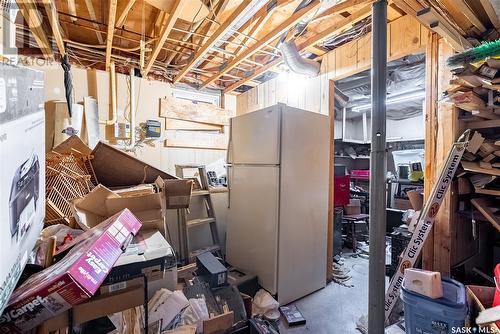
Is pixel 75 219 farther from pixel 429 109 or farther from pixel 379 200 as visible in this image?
pixel 429 109

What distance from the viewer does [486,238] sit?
7.85 feet

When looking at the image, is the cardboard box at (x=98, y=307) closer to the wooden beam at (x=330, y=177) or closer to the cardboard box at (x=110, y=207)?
the cardboard box at (x=110, y=207)

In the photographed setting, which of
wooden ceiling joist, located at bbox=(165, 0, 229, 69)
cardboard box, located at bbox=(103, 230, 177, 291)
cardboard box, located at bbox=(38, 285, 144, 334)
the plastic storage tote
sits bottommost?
the plastic storage tote

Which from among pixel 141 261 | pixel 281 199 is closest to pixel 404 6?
pixel 281 199

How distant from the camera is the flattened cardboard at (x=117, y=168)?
2.10 metres

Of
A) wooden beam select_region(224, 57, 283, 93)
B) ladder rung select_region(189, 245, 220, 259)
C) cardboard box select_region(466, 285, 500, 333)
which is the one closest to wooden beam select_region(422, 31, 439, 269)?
cardboard box select_region(466, 285, 500, 333)

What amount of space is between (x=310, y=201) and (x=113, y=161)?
1.94 m

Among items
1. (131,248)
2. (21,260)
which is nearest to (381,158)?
(131,248)

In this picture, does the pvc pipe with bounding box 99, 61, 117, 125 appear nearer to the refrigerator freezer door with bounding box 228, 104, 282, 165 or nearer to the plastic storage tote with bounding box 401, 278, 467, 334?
the refrigerator freezer door with bounding box 228, 104, 282, 165

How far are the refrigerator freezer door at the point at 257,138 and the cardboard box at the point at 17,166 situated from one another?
184 centimetres

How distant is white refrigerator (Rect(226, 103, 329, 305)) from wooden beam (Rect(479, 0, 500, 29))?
144 centimetres

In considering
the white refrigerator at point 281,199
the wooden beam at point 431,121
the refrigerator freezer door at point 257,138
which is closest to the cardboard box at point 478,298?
the wooden beam at point 431,121

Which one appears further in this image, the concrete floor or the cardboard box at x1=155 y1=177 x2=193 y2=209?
the cardboard box at x1=155 y1=177 x2=193 y2=209

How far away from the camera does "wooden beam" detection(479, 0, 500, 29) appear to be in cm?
157
